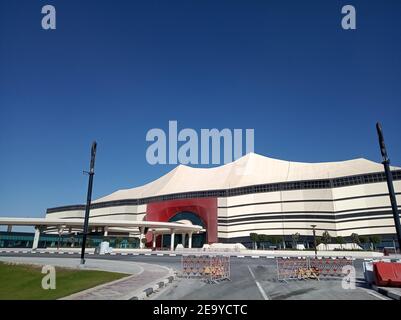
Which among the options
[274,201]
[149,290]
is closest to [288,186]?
[274,201]

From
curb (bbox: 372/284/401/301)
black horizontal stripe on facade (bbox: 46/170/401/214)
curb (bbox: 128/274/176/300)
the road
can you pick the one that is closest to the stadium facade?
black horizontal stripe on facade (bbox: 46/170/401/214)

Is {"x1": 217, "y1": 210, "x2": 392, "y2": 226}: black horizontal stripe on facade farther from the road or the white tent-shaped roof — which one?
the road

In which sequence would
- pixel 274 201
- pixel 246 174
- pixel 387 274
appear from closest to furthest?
1. pixel 387 274
2. pixel 274 201
3. pixel 246 174

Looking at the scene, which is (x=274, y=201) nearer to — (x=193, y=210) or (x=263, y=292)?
(x=193, y=210)

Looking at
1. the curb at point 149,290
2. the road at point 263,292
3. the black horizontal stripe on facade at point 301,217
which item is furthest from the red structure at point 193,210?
the road at point 263,292

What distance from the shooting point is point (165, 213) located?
315ft

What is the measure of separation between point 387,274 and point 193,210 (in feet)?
269

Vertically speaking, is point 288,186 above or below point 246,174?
below

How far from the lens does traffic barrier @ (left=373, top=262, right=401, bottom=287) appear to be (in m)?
12.2

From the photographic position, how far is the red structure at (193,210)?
3538 inches

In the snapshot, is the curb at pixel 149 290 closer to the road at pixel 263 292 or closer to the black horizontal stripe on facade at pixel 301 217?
the road at pixel 263 292

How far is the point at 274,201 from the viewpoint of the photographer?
8512 centimetres

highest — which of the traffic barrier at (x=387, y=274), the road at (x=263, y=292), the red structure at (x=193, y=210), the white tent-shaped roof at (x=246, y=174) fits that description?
the white tent-shaped roof at (x=246, y=174)
